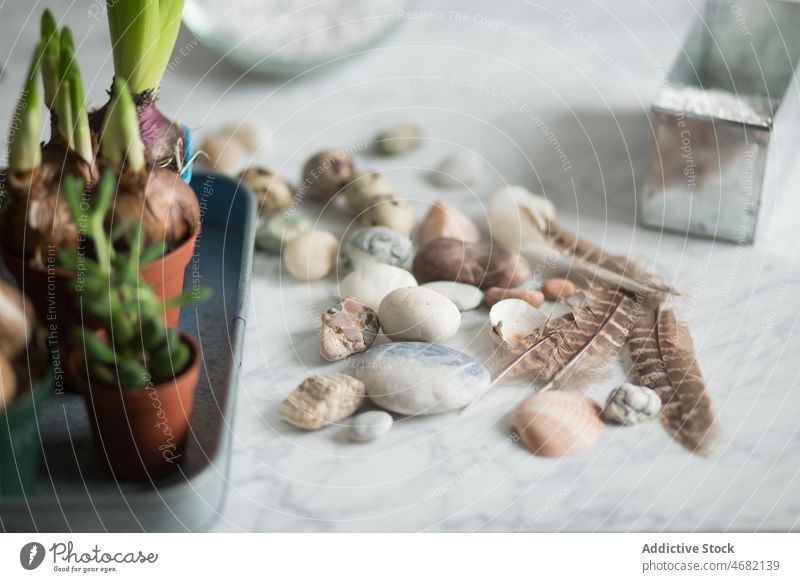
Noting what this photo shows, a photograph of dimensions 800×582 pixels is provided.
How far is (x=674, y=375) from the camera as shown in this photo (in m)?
0.52

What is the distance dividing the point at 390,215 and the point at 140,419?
0.24 meters

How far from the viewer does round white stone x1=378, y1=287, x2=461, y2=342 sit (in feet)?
1.71

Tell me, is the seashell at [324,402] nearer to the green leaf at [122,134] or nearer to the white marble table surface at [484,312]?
the white marble table surface at [484,312]

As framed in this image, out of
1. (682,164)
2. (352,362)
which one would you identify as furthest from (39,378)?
(682,164)

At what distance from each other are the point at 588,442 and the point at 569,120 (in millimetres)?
313

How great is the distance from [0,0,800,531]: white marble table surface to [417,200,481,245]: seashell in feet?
0.10

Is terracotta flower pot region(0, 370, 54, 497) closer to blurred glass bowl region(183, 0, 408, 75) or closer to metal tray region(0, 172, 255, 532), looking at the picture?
metal tray region(0, 172, 255, 532)

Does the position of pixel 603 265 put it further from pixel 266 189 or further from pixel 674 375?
pixel 266 189

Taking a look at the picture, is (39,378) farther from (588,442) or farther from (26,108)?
(588,442)

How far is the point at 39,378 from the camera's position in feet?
1.36

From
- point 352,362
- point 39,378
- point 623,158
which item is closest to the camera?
point 39,378

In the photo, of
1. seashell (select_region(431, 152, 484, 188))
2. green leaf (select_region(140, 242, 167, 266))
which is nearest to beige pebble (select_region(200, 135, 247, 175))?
seashell (select_region(431, 152, 484, 188))

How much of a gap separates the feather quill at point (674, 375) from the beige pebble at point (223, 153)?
286 mm

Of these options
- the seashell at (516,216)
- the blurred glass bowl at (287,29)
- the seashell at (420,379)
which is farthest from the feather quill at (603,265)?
the blurred glass bowl at (287,29)
